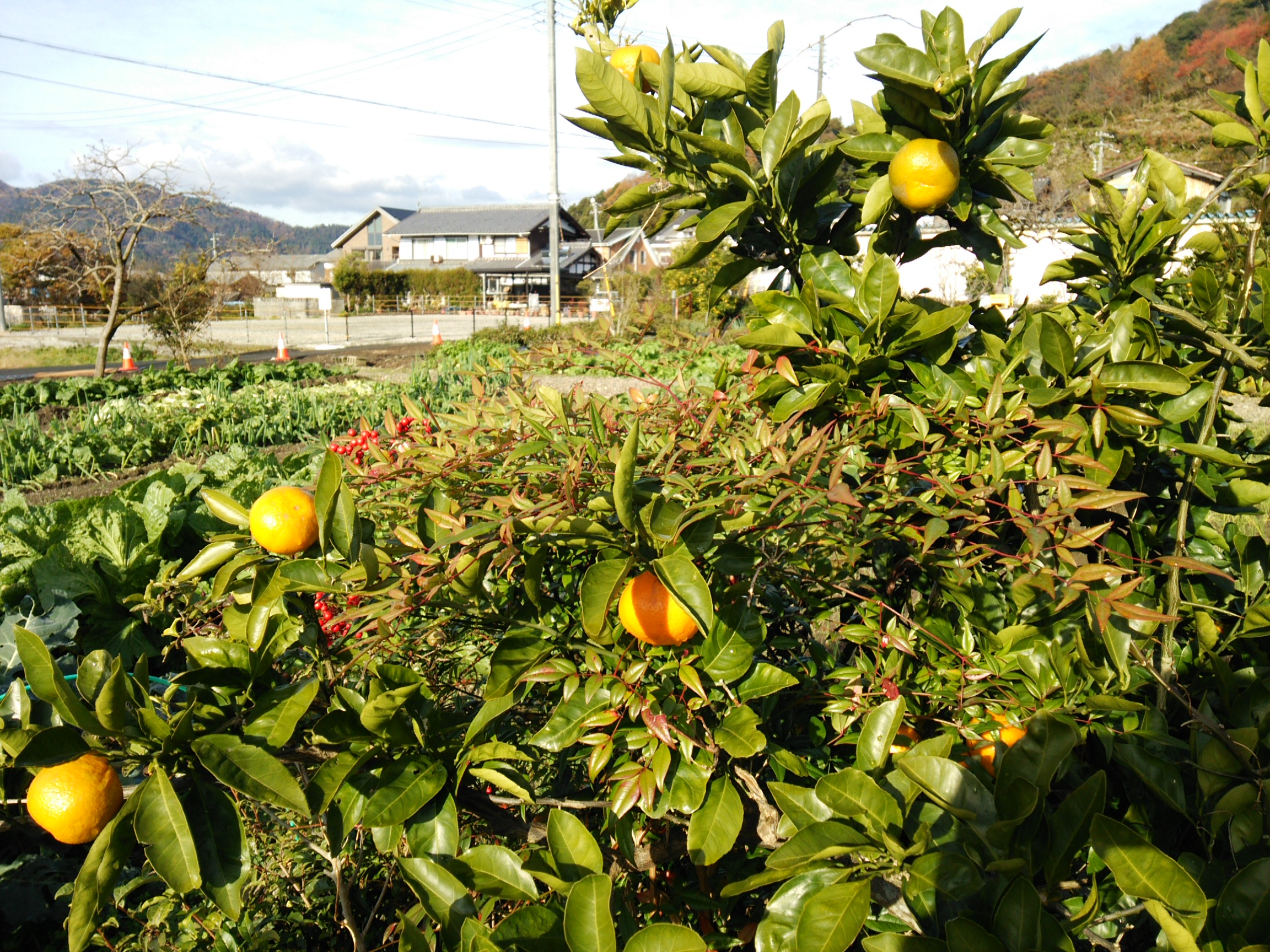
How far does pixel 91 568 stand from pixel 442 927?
2.69 meters

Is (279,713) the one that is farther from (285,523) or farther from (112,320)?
(112,320)

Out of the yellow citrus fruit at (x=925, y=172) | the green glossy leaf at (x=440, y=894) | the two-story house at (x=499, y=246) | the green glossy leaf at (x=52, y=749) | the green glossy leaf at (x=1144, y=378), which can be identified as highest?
the two-story house at (x=499, y=246)

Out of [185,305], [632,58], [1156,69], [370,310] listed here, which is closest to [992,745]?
[632,58]

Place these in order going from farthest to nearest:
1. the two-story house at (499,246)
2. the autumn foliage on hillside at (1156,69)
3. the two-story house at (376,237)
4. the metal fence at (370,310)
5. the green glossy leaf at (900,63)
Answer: the two-story house at (376,237)
the two-story house at (499,246)
the autumn foliage on hillside at (1156,69)
the metal fence at (370,310)
the green glossy leaf at (900,63)

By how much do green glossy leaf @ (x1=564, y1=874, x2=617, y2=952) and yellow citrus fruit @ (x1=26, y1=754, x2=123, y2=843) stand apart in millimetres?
486

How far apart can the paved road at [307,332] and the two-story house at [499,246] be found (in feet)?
62.0

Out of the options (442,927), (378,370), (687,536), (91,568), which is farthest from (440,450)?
(378,370)

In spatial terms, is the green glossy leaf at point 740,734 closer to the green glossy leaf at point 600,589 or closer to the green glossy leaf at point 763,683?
the green glossy leaf at point 763,683

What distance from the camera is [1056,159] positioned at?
85.4ft

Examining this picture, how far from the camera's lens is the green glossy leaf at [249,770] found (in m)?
0.81

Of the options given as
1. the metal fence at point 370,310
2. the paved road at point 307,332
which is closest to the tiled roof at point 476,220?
the metal fence at point 370,310

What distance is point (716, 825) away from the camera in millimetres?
893

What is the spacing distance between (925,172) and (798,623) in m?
0.74

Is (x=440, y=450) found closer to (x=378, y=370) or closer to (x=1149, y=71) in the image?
(x=378, y=370)
